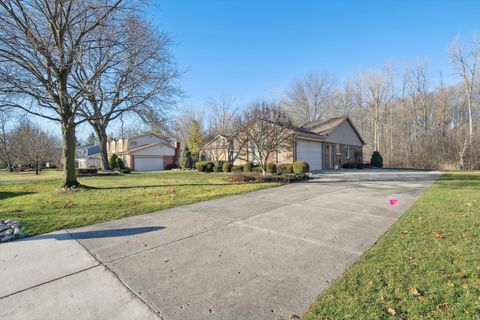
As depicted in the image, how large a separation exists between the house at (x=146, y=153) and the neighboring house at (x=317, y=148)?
13100 millimetres

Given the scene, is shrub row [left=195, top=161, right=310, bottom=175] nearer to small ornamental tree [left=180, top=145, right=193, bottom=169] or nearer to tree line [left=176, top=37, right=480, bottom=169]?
tree line [left=176, top=37, right=480, bottom=169]

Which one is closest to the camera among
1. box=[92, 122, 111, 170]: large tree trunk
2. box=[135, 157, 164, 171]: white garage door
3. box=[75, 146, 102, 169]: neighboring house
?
box=[92, 122, 111, 170]: large tree trunk

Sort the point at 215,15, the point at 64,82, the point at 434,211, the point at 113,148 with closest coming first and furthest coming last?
the point at 434,211, the point at 64,82, the point at 215,15, the point at 113,148

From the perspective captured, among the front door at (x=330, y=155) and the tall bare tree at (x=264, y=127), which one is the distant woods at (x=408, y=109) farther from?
the tall bare tree at (x=264, y=127)

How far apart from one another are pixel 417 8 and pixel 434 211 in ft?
41.0

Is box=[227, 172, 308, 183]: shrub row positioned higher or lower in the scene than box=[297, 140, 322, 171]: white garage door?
lower

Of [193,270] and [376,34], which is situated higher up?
[376,34]

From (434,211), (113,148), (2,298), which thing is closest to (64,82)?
(2,298)

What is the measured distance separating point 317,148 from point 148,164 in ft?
87.4

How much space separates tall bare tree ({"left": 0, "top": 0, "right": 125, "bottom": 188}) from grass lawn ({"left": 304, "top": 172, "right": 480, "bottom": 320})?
1122 cm

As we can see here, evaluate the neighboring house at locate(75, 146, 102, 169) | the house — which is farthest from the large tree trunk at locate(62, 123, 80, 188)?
the neighboring house at locate(75, 146, 102, 169)

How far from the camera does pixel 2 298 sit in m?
2.63

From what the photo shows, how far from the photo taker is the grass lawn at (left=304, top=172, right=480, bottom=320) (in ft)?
7.39

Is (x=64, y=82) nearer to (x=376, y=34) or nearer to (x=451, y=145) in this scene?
(x=376, y=34)
